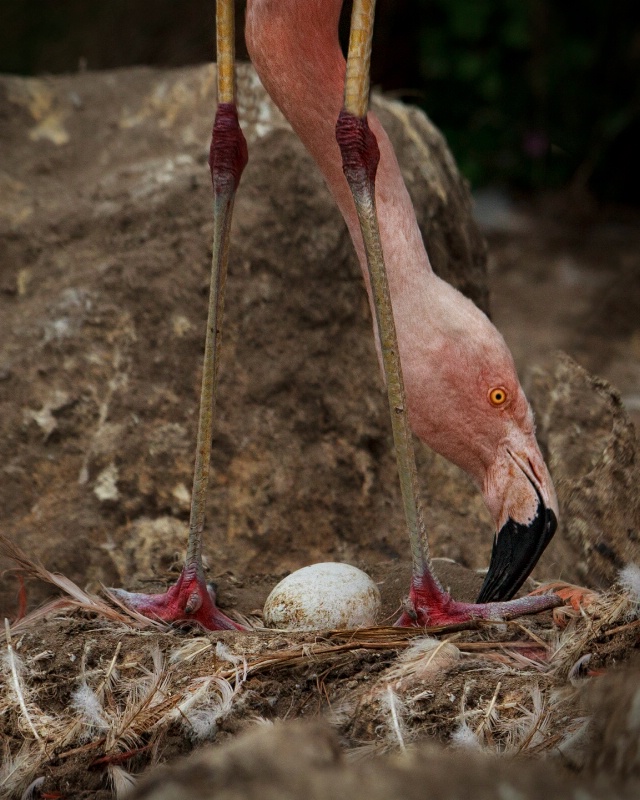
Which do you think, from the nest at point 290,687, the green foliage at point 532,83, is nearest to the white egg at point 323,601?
the nest at point 290,687

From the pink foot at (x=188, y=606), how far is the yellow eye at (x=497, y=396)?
2.59 ft

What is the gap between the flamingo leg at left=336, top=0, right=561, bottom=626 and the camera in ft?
7.46

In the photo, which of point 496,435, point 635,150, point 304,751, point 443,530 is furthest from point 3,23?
point 304,751

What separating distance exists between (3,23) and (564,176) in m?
3.83

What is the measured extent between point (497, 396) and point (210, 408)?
671mm

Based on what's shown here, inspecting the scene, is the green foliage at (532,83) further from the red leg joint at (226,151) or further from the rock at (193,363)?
the red leg joint at (226,151)

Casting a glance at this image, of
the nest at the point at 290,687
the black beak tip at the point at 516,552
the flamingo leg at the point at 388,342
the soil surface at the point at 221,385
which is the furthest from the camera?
the soil surface at the point at 221,385

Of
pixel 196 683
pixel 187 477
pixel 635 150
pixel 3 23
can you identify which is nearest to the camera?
pixel 196 683

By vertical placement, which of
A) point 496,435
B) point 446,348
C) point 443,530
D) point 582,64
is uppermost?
point 582,64

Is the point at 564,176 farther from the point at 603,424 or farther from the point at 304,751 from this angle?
the point at 304,751

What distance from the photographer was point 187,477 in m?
3.21

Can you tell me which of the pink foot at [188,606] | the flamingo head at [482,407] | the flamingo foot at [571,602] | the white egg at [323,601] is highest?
the flamingo head at [482,407]

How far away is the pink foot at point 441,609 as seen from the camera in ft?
7.54

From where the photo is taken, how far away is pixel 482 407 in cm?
248
